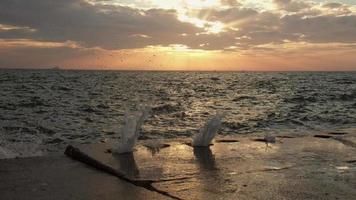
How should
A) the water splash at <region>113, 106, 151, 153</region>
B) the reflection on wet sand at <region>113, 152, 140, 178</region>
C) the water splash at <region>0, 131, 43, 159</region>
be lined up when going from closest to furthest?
1. the reflection on wet sand at <region>113, 152, 140, 178</region>
2. the water splash at <region>113, 106, 151, 153</region>
3. the water splash at <region>0, 131, 43, 159</region>

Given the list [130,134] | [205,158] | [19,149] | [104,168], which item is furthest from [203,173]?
[19,149]

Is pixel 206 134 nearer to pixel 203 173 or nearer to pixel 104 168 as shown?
pixel 203 173

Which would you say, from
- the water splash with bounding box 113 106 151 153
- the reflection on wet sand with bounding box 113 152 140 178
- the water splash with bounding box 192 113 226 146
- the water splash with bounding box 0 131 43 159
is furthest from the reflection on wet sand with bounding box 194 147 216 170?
the water splash with bounding box 0 131 43 159

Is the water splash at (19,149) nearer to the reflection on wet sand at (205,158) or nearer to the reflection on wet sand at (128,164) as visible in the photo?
the reflection on wet sand at (128,164)

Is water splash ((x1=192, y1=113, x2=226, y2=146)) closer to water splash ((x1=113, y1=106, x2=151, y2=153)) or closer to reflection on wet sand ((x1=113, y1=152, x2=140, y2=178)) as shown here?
water splash ((x1=113, y1=106, x2=151, y2=153))

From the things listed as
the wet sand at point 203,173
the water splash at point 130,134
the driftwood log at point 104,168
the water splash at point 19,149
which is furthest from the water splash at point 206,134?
the water splash at point 19,149

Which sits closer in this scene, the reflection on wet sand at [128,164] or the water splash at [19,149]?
the reflection on wet sand at [128,164]

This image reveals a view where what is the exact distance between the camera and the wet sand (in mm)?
4840

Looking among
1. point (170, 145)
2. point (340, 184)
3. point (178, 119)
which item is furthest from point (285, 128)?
point (340, 184)

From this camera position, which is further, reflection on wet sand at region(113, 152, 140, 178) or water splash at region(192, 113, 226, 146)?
water splash at region(192, 113, 226, 146)

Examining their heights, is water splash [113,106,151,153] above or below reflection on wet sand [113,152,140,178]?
above

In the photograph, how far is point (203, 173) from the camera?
5789 mm

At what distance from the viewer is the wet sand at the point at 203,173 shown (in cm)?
484

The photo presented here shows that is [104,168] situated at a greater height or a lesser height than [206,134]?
lesser
